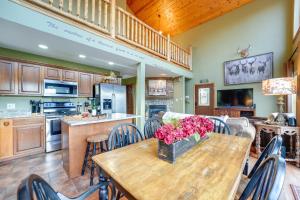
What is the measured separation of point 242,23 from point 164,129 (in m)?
5.52

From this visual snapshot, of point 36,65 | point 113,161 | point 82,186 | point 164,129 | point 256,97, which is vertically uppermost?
point 36,65

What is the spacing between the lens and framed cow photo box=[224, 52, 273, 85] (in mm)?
4414

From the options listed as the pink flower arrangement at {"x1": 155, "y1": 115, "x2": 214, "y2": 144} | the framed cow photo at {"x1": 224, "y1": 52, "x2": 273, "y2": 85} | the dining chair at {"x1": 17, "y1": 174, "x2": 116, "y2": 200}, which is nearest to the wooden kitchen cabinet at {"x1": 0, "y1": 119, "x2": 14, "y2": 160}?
the dining chair at {"x1": 17, "y1": 174, "x2": 116, "y2": 200}

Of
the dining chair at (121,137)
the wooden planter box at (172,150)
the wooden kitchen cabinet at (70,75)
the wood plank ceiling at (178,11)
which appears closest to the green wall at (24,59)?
the wooden kitchen cabinet at (70,75)

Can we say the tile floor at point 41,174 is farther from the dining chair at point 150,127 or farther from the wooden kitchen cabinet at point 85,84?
the wooden kitchen cabinet at point 85,84

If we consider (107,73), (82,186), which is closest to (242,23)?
(107,73)

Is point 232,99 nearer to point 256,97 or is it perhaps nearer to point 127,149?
point 256,97

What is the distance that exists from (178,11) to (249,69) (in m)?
3.31

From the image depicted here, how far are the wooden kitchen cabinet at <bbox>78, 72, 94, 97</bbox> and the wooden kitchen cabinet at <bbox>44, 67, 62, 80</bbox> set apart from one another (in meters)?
0.54

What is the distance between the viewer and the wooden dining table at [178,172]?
76 cm

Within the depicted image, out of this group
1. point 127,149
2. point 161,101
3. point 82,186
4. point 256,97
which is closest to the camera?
point 127,149

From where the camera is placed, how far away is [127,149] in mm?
1416

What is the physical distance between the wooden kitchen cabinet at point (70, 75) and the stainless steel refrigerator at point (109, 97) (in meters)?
0.63

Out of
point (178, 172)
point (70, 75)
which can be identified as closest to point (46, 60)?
point (70, 75)
